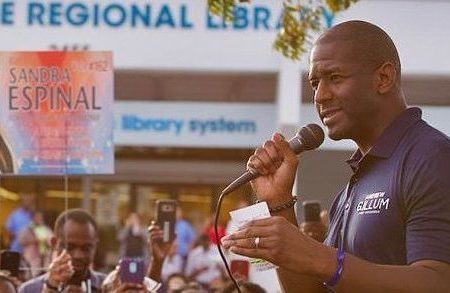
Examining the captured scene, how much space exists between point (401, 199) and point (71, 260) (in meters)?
3.89

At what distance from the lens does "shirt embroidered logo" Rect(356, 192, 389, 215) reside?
2.53 m

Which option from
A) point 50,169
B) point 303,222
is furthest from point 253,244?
point 303,222

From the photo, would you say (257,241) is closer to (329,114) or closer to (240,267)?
(329,114)

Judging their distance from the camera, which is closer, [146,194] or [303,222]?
[303,222]

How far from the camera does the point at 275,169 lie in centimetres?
272

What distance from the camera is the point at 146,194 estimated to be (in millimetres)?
16844

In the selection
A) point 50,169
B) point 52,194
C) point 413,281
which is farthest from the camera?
point 52,194

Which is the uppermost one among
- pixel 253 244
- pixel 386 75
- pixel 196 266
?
pixel 386 75

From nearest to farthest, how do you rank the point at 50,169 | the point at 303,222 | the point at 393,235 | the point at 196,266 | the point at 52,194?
the point at 393,235, the point at 50,169, the point at 303,222, the point at 196,266, the point at 52,194

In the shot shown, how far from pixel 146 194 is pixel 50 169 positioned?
11177 mm

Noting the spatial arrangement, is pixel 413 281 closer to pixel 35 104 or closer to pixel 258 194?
pixel 258 194

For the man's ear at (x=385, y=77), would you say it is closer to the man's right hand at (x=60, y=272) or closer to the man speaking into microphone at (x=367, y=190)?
the man speaking into microphone at (x=367, y=190)

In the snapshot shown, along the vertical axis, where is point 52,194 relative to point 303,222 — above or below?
below

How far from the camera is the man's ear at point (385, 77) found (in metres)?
2.62
